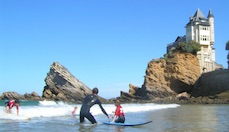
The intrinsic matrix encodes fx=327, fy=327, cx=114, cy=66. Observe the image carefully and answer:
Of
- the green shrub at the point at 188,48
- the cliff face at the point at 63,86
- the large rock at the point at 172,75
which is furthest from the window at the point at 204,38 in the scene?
the cliff face at the point at 63,86

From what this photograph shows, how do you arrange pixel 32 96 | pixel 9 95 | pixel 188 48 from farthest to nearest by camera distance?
pixel 9 95 → pixel 32 96 → pixel 188 48

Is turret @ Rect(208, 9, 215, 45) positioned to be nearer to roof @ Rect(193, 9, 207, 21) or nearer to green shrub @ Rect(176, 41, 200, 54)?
roof @ Rect(193, 9, 207, 21)

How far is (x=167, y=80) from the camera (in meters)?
75.7

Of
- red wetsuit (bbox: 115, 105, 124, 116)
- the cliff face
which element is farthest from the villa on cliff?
red wetsuit (bbox: 115, 105, 124, 116)

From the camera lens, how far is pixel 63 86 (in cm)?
8381

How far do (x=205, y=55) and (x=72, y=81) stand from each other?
35238 millimetres

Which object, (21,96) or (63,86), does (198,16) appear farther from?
(21,96)

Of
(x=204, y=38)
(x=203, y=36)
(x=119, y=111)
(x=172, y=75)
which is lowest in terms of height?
(x=119, y=111)

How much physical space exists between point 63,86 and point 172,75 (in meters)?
27.9

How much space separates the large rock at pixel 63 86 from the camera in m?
82.8

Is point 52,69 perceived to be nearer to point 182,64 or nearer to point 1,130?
point 182,64

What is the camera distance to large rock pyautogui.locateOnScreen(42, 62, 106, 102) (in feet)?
271

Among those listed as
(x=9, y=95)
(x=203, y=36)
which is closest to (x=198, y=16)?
(x=203, y=36)

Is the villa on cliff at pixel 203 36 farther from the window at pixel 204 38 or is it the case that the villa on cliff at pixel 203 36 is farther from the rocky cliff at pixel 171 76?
the rocky cliff at pixel 171 76
